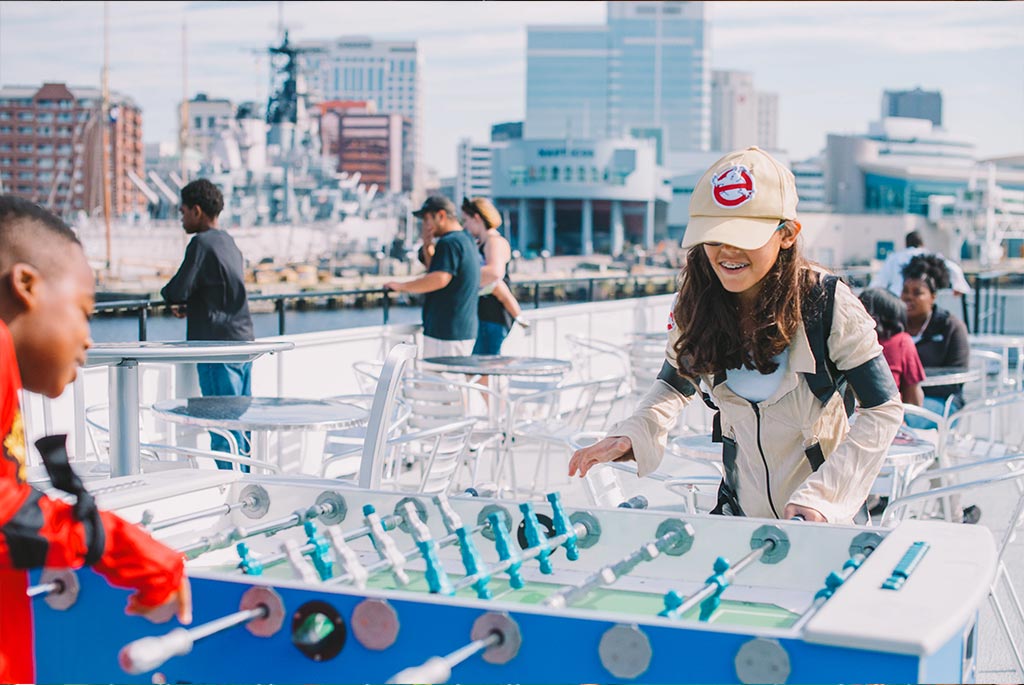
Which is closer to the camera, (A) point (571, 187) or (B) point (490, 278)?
(B) point (490, 278)

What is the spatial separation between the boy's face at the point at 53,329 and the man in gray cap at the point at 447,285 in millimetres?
4774

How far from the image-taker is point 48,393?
151cm

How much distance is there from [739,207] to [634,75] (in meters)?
198

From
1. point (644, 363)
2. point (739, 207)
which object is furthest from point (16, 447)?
point (644, 363)

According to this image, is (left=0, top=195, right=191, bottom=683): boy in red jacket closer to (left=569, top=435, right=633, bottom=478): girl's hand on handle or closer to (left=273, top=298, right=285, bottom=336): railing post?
(left=569, top=435, right=633, bottom=478): girl's hand on handle

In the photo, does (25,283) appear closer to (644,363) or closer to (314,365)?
(314,365)

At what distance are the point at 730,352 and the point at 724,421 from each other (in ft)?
0.57

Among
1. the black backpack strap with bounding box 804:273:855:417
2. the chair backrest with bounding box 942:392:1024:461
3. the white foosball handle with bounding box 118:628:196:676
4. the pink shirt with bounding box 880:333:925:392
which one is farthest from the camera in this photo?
the pink shirt with bounding box 880:333:925:392

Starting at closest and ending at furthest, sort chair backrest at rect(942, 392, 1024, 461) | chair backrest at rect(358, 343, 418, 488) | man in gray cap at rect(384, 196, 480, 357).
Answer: chair backrest at rect(358, 343, 418, 488)
chair backrest at rect(942, 392, 1024, 461)
man in gray cap at rect(384, 196, 480, 357)

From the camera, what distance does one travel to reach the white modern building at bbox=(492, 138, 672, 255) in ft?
360

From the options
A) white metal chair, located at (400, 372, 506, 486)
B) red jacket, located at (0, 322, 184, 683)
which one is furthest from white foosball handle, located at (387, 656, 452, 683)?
white metal chair, located at (400, 372, 506, 486)

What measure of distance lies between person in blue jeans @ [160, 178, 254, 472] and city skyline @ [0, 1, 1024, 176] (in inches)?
2939

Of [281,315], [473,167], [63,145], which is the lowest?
[281,315]

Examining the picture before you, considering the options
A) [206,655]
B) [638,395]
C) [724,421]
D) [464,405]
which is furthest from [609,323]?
[206,655]
